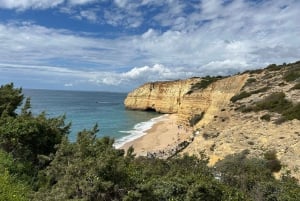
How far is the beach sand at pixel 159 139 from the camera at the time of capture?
41.1 meters

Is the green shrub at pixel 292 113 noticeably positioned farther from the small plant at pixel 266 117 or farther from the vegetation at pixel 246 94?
the vegetation at pixel 246 94

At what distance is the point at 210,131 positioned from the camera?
105 ft

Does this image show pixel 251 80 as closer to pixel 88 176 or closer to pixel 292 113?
pixel 292 113

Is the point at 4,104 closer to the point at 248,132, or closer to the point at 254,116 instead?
the point at 248,132

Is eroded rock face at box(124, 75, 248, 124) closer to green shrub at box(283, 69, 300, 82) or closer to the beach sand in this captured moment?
the beach sand

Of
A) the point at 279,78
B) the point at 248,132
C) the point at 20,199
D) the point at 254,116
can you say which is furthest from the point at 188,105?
the point at 20,199

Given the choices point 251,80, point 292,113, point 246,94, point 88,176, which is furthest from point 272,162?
point 251,80

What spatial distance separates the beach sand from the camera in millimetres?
41062

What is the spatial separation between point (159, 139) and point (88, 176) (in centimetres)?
4156

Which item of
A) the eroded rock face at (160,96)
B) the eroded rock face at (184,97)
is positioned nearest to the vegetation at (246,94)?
the eroded rock face at (184,97)

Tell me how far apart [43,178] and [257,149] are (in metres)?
16.5

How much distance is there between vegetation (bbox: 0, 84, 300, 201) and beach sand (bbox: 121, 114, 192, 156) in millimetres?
23749

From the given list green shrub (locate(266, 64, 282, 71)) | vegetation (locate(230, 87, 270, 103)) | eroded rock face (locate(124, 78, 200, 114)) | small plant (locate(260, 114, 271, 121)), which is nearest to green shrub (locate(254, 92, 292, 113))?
small plant (locate(260, 114, 271, 121))

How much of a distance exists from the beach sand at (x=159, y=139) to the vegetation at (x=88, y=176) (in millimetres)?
23749
